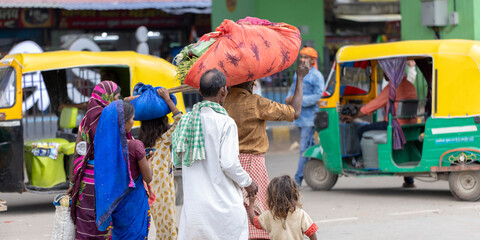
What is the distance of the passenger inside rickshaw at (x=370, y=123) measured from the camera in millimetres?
10867

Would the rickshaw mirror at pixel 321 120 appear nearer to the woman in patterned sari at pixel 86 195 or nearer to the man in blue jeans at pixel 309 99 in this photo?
the man in blue jeans at pixel 309 99

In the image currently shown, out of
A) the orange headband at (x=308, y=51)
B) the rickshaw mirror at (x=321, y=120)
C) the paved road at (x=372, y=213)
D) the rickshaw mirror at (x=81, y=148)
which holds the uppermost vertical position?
the orange headband at (x=308, y=51)

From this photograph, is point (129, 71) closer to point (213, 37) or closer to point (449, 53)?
point (449, 53)

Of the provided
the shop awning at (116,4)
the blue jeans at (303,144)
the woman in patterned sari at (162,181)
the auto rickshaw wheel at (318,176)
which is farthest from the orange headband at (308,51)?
the shop awning at (116,4)

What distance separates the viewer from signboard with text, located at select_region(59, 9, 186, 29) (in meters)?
21.3

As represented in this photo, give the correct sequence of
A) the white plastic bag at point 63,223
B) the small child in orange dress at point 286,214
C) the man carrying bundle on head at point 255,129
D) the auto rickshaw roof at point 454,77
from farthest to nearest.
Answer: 1. the auto rickshaw roof at point 454,77
2. the man carrying bundle on head at point 255,129
3. the white plastic bag at point 63,223
4. the small child in orange dress at point 286,214

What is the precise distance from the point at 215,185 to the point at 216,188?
0.02 m

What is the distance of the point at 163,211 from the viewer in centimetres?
664

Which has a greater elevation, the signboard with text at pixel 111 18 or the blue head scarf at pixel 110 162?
the signboard with text at pixel 111 18

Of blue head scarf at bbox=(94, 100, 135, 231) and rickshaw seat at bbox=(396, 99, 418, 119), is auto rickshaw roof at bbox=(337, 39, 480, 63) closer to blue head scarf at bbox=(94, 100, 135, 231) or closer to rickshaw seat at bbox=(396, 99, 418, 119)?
rickshaw seat at bbox=(396, 99, 418, 119)

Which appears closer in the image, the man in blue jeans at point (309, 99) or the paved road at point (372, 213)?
the paved road at point (372, 213)

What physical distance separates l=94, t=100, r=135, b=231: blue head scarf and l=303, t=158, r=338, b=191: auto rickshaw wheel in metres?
6.19

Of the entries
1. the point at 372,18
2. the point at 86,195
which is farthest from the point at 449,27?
the point at 372,18

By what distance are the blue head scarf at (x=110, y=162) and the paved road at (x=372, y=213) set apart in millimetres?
3063
